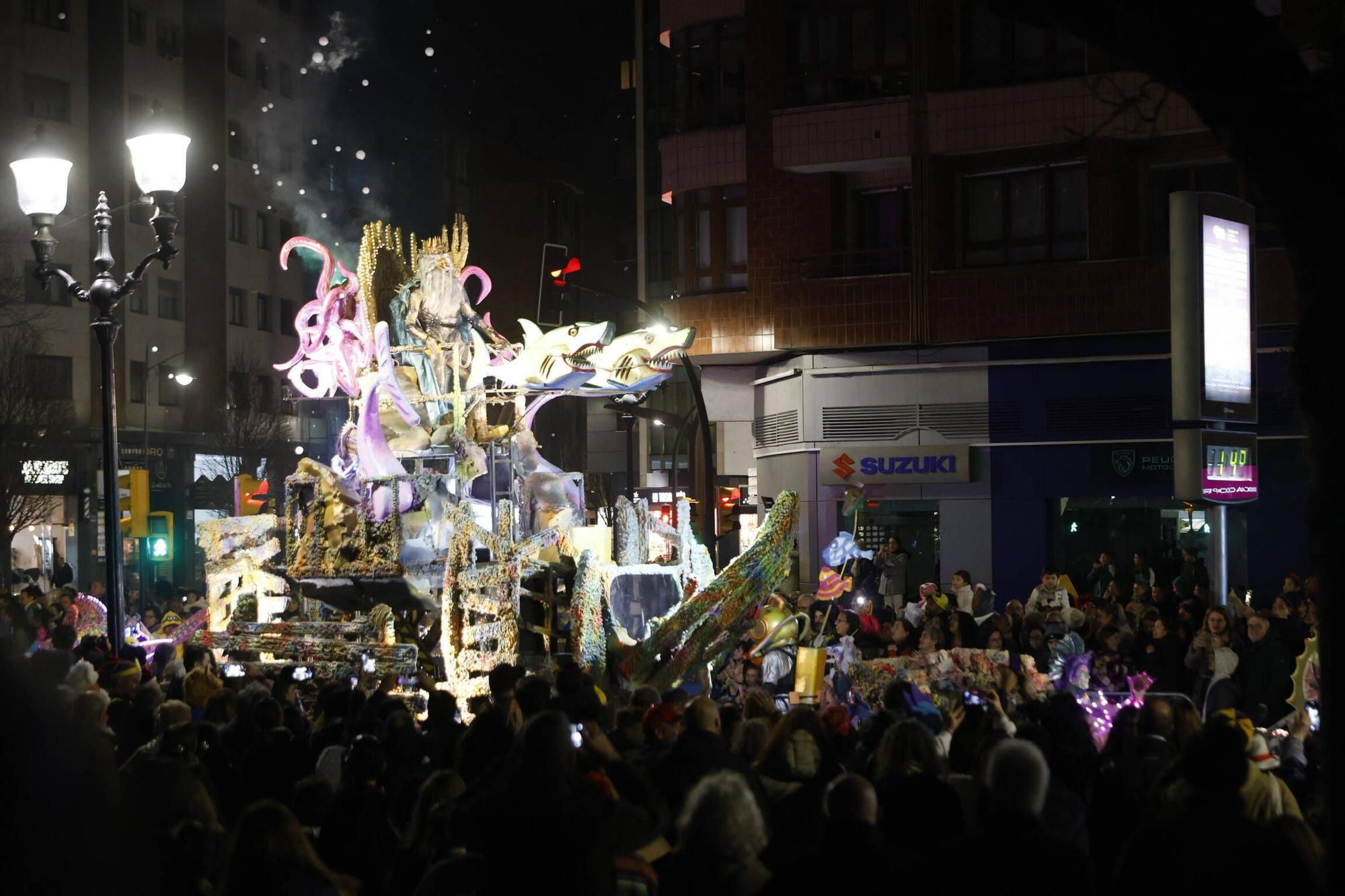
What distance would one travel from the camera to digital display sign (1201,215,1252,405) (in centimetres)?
1467

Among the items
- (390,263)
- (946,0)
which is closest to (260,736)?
(390,263)

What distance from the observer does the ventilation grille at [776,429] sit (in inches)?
1143

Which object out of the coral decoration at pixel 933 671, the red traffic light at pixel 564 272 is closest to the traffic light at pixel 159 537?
the red traffic light at pixel 564 272

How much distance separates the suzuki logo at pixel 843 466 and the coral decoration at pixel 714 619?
507 inches

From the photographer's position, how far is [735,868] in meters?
5.18

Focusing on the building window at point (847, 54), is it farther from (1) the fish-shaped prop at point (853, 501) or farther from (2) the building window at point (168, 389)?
(2) the building window at point (168, 389)

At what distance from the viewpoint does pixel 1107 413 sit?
1041 inches

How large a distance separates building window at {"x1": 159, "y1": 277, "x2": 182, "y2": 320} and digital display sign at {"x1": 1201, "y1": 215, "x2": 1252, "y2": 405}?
132 ft

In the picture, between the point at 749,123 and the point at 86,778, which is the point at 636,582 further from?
the point at 749,123

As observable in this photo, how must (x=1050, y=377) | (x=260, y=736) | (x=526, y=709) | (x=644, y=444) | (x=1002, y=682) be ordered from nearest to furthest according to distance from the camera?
(x=260, y=736), (x=526, y=709), (x=1002, y=682), (x=1050, y=377), (x=644, y=444)

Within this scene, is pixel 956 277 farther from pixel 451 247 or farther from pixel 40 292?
pixel 40 292

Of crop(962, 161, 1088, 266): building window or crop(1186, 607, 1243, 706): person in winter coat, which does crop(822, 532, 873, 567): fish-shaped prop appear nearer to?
crop(1186, 607, 1243, 706): person in winter coat

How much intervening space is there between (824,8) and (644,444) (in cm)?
2131

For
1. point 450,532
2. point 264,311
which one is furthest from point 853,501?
point 264,311
